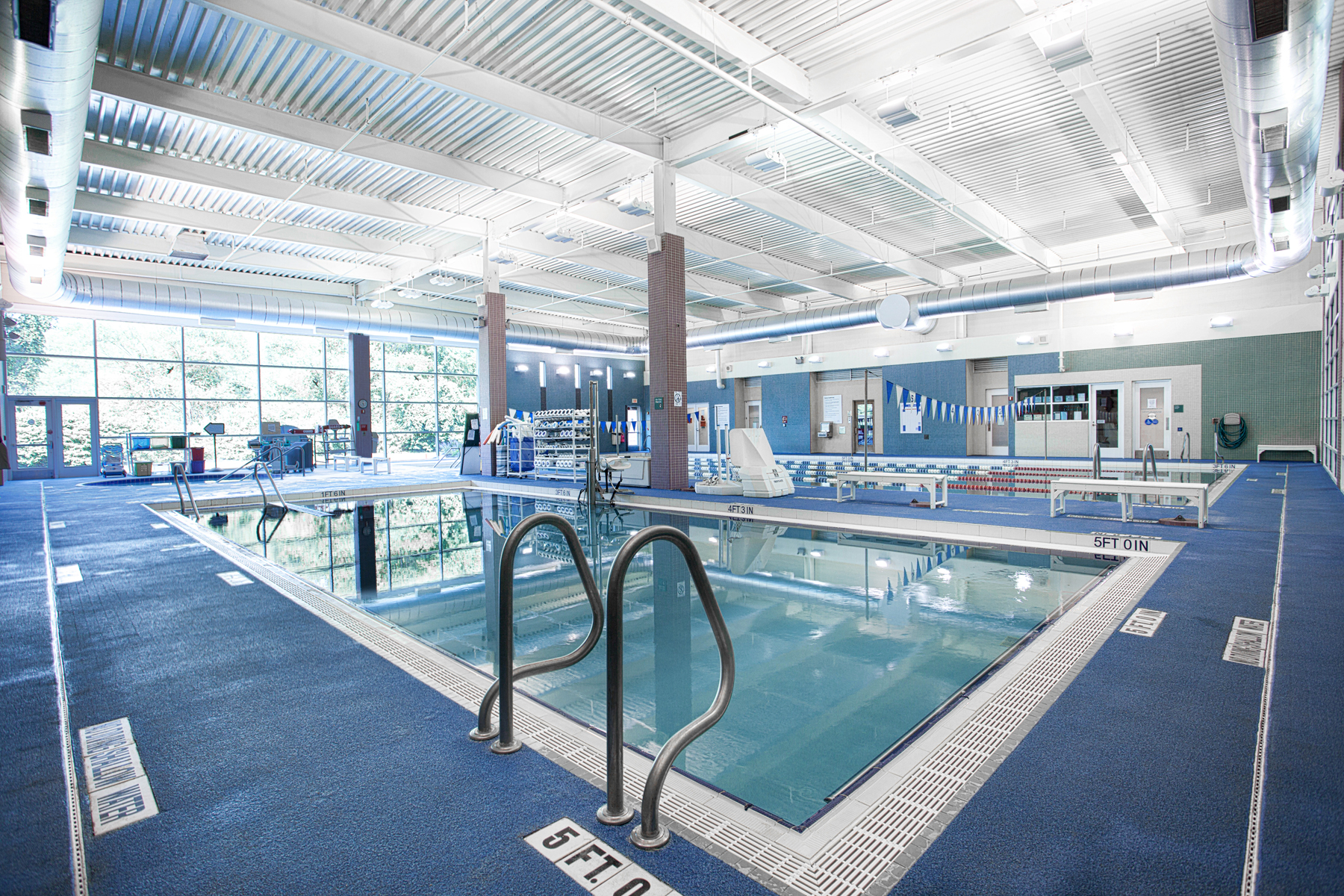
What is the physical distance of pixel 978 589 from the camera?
468 centimetres

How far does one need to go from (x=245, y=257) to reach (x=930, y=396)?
1639cm

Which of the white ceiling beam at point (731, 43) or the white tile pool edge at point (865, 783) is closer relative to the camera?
the white tile pool edge at point (865, 783)

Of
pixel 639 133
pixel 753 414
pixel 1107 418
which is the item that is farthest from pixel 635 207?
pixel 753 414

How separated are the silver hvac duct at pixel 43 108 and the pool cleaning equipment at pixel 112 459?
895 cm

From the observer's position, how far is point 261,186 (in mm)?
9328

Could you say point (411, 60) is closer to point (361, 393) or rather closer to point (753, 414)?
point (361, 393)

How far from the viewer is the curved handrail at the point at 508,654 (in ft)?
6.89

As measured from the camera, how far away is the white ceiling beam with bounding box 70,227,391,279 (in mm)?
11672

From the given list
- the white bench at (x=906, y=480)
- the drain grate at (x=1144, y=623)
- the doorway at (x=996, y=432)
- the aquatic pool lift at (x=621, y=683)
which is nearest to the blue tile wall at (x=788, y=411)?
the doorway at (x=996, y=432)

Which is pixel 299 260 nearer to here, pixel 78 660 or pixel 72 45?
pixel 72 45

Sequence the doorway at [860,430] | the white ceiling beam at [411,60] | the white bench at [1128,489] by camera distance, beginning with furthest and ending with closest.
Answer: the doorway at [860,430] → the white bench at [1128,489] → the white ceiling beam at [411,60]

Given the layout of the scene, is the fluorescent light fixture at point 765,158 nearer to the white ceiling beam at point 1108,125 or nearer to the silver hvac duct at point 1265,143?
the white ceiling beam at point 1108,125

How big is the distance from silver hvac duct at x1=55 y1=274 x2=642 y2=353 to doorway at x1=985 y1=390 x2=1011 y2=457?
11.1 meters

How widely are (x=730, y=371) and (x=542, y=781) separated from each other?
68.1 feet
